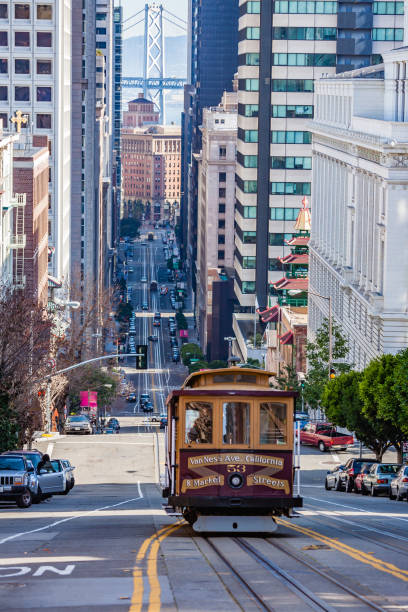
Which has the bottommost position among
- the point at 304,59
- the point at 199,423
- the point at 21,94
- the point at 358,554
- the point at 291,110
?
the point at 358,554

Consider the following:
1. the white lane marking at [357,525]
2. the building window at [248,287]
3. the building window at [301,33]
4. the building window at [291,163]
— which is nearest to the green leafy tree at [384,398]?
the white lane marking at [357,525]

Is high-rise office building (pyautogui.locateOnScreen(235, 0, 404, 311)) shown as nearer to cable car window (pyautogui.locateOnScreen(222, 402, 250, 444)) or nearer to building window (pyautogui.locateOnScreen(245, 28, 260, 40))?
building window (pyautogui.locateOnScreen(245, 28, 260, 40))

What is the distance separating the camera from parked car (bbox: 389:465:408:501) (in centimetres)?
4456

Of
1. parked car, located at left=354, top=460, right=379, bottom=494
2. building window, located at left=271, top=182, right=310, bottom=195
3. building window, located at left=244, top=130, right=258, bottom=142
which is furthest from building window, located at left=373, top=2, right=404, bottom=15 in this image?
parked car, located at left=354, top=460, right=379, bottom=494

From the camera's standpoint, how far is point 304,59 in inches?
6024

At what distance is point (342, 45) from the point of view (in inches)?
6033

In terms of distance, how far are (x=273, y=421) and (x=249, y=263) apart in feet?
454

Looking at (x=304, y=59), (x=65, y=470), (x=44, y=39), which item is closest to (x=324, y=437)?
(x=65, y=470)

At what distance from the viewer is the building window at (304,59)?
500 feet

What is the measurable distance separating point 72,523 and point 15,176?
66.0 m

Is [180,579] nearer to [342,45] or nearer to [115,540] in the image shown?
[115,540]

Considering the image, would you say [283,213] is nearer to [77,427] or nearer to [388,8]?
[388,8]

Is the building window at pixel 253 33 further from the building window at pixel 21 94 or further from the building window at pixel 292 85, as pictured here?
the building window at pixel 21 94

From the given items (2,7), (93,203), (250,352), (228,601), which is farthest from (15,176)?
(93,203)
